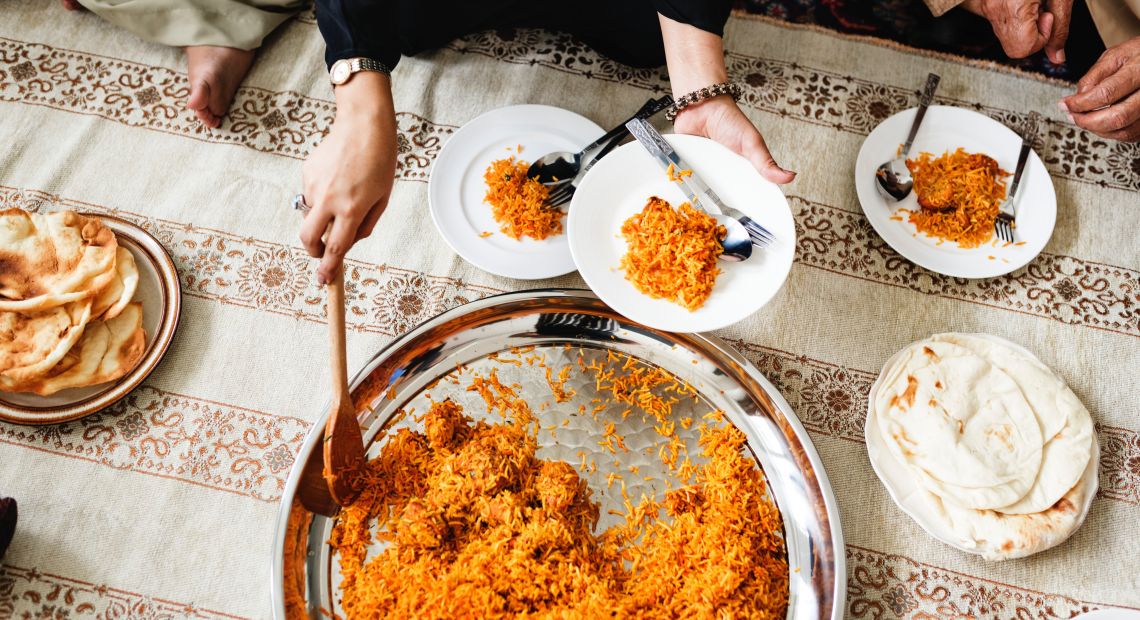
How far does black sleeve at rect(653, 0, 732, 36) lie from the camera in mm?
1589

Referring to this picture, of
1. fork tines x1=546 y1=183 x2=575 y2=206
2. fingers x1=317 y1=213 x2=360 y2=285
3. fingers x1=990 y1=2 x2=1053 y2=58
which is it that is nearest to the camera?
fingers x1=317 y1=213 x2=360 y2=285

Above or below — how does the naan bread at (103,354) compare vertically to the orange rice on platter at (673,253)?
below

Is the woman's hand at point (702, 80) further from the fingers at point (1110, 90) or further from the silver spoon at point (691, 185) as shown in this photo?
the fingers at point (1110, 90)

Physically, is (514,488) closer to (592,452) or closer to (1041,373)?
(592,452)

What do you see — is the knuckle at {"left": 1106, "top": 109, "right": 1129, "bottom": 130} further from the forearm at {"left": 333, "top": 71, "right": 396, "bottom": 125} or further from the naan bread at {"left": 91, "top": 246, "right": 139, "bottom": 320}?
the naan bread at {"left": 91, "top": 246, "right": 139, "bottom": 320}

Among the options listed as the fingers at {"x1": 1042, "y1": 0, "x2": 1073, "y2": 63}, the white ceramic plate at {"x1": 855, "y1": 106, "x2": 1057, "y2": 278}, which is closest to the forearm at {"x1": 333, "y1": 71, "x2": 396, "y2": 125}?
the white ceramic plate at {"x1": 855, "y1": 106, "x2": 1057, "y2": 278}

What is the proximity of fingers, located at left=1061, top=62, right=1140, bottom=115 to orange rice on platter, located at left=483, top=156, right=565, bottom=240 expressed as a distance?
1429 millimetres

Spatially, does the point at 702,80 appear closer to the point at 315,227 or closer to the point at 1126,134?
the point at 315,227

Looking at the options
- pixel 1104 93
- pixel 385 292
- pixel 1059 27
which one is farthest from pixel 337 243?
pixel 1059 27

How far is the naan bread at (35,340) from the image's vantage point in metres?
1.49

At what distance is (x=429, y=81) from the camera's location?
6.43ft

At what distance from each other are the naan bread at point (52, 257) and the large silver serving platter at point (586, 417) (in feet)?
2.35

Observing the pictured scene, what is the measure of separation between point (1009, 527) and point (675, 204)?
3.38 ft

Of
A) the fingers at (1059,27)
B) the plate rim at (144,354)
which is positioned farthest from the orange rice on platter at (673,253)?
the fingers at (1059,27)
